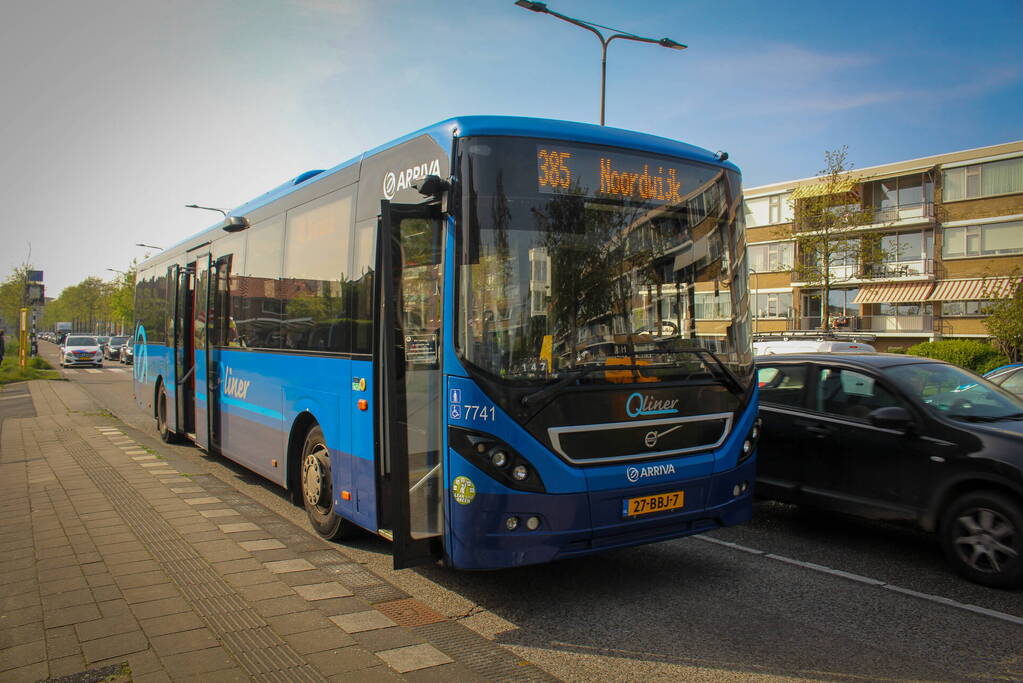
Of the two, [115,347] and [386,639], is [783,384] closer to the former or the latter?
[386,639]

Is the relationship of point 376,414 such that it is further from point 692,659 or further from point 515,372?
point 692,659

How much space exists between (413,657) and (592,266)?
2.60 metres

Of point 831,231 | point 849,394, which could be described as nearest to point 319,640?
point 849,394

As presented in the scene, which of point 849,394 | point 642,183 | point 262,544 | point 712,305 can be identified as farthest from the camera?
point 849,394

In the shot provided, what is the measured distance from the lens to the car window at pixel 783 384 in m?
7.55

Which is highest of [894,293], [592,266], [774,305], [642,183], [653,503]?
[894,293]

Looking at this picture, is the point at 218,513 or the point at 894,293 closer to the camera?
the point at 218,513

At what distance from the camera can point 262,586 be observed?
5512 mm

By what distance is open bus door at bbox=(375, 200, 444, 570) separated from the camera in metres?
4.97

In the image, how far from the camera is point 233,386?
29.7ft

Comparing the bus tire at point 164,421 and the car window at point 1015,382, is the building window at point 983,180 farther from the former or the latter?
the bus tire at point 164,421

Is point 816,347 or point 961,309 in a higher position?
point 961,309

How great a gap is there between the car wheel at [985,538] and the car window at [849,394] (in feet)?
3.49

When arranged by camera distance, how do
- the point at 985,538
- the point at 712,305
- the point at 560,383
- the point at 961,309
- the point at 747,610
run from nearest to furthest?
the point at 560,383
the point at 747,610
the point at 712,305
the point at 985,538
the point at 961,309
